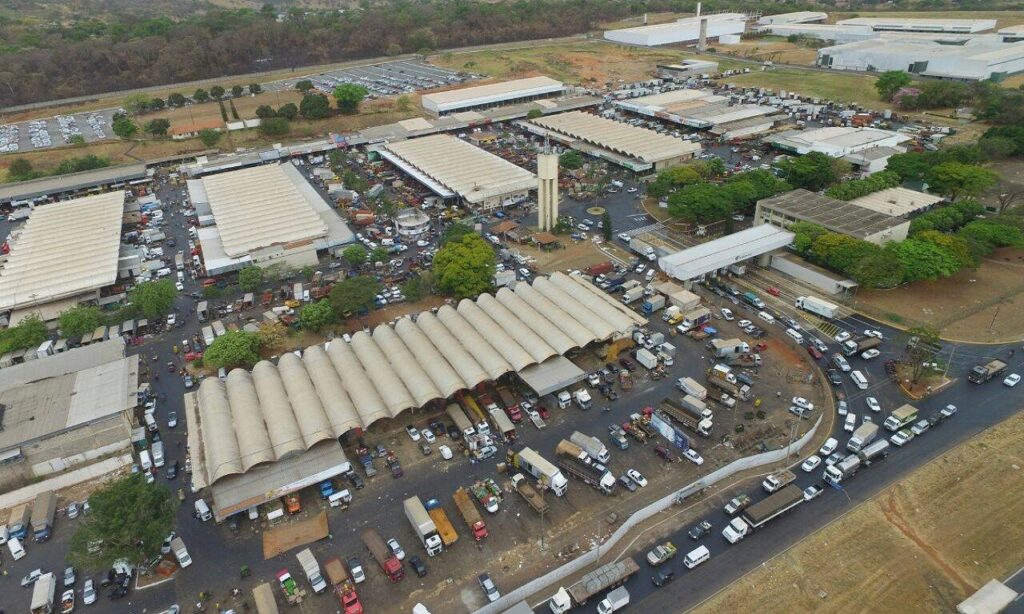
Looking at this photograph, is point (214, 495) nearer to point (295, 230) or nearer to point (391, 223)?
point (295, 230)

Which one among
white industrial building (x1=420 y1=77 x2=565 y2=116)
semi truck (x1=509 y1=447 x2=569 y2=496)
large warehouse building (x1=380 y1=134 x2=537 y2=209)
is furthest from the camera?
white industrial building (x1=420 y1=77 x2=565 y2=116)

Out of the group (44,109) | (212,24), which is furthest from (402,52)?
(44,109)

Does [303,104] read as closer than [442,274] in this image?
No

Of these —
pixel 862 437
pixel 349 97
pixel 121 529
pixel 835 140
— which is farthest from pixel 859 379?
pixel 349 97

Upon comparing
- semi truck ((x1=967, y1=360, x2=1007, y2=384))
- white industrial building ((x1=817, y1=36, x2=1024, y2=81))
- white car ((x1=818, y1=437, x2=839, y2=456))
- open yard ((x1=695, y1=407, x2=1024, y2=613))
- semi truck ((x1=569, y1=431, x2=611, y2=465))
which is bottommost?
open yard ((x1=695, y1=407, x2=1024, y2=613))

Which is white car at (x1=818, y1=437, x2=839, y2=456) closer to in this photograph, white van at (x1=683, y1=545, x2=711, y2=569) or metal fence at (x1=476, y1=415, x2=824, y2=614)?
metal fence at (x1=476, y1=415, x2=824, y2=614)

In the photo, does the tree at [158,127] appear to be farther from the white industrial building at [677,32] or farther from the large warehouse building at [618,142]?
the white industrial building at [677,32]

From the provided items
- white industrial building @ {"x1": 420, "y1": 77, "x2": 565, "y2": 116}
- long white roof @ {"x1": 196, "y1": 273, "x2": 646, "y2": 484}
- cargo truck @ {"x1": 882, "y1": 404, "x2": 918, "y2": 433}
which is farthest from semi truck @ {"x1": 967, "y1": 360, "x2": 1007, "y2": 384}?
white industrial building @ {"x1": 420, "y1": 77, "x2": 565, "y2": 116}
